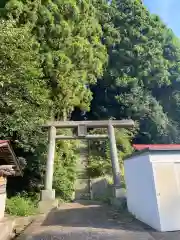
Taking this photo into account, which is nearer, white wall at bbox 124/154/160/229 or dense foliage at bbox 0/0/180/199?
white wall at bbox 124/154/160/229

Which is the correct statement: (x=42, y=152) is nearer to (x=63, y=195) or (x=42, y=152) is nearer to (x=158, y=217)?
(x=63, y=195)

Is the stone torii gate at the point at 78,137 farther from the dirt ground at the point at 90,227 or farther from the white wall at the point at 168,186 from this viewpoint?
the white wall at the point at 168,186

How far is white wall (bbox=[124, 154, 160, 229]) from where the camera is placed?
7.96 m

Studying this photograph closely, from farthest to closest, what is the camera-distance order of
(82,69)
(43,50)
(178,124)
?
(178,124)
(82,69)
(43,50)

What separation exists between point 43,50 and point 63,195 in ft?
27.2

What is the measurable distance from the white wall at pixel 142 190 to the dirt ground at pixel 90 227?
32 centimetres

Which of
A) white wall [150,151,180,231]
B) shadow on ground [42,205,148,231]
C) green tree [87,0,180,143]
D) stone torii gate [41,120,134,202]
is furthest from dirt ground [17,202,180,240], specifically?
green tree [87,0,180,143]

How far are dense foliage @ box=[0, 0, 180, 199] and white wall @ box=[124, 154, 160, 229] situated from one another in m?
5.11

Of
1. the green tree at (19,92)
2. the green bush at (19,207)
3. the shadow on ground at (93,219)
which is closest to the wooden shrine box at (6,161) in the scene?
the green bush at (19,207)

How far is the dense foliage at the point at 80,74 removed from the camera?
1155cm

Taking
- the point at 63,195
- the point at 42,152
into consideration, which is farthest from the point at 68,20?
the point at 63,195

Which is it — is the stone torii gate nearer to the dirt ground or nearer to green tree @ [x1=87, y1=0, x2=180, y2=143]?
the dirt ground

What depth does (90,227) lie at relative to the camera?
8359mm

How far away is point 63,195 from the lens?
1497 centimetres
